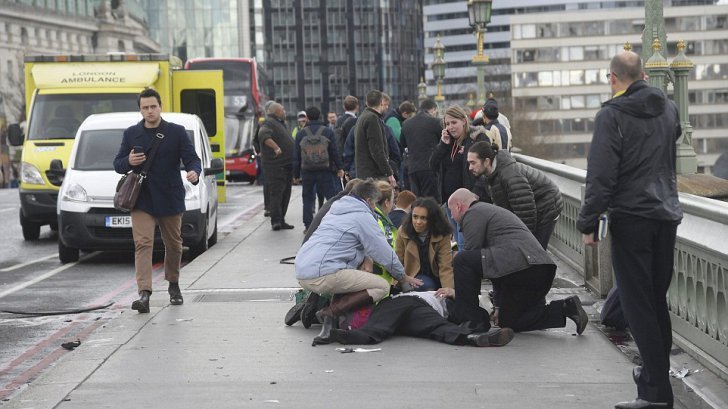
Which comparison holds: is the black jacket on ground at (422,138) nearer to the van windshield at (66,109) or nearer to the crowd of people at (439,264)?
the crowd of people at (439,264)

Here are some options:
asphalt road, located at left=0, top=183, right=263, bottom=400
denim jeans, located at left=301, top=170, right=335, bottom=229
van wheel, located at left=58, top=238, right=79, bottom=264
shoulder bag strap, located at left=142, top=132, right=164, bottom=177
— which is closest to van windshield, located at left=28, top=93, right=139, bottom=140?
asphalt road, located at left=0, top=183, right=263, bottom=400

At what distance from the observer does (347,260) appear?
9.20 m

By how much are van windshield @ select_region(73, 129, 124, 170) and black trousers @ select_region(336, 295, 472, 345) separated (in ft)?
25.0

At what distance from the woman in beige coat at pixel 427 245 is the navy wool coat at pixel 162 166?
6.29 ft

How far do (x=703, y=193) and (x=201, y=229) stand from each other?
19.0ft

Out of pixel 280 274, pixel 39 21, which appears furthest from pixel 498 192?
pixel 39 21


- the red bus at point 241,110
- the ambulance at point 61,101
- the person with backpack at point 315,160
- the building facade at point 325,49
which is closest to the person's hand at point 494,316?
the person with backpack at point 315,160

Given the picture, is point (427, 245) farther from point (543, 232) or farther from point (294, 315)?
point (294, 315)

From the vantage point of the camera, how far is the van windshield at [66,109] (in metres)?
19.7

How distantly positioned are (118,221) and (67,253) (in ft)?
3.06

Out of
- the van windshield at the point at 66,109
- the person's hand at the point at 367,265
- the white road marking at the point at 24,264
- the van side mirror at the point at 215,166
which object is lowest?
the white road marking at the point at 24,264

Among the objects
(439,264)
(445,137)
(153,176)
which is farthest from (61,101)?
(439,264)

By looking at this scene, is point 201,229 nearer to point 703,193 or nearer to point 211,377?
point 703,193

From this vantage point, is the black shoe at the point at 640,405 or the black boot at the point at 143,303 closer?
the black shoe at the point at 640,405
